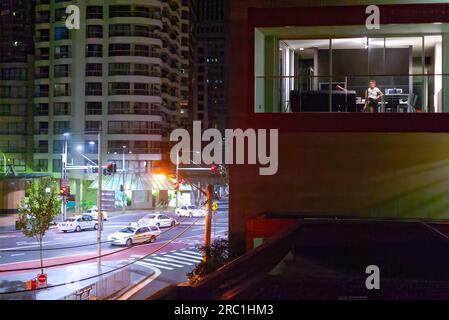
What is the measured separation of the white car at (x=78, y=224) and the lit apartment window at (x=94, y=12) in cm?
3032

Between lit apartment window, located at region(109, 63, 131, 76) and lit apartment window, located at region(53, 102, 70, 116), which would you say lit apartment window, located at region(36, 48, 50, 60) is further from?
lit apartment window, located at region(109, 63, 131, 76)

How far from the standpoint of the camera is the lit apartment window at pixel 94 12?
7181 cm

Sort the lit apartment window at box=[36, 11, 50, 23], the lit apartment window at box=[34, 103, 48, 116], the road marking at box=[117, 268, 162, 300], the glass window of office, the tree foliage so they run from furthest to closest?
the lit apartment window at box=[36, 11, 50, 23]
the lit apartment window at box=[34, 103, 48, 116]
the road marking at box=[117, 268, 162, 300]
the glass window of office
the tree foliage

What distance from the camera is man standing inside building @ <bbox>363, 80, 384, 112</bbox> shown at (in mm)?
14500

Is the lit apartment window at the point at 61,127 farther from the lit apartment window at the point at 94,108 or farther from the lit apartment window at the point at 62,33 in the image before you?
the lit apartment window at the point at 62,33

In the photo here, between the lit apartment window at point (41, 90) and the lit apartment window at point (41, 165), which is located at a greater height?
the lit apartment window at point (41, 90)

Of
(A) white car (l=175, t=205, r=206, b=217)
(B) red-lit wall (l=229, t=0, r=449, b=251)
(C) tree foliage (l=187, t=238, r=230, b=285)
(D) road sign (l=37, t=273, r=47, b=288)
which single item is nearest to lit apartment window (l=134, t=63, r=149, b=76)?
(A) white car (l=175, t=205, r=206, b=217)

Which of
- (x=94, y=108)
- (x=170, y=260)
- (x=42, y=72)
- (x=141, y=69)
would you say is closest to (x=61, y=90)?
(x=42, y=72)

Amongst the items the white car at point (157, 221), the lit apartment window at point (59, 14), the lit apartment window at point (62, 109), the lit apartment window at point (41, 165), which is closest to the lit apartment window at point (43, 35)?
the lit apartment window at point (59, 14)

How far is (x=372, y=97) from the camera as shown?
47.6ft

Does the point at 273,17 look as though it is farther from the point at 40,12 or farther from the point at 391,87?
the point at 40,12

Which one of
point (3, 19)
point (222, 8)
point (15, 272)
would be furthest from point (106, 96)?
point (222, 8)

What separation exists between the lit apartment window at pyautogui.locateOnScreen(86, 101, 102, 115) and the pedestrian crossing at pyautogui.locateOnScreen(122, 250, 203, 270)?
36.4 meters

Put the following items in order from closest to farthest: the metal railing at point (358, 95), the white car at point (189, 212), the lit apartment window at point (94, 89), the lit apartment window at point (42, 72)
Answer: the metal railing at point (358, 95), the white car at point (189, 212), the lit apartment window at point (94, 89), the lit apartment window at point (42, 72)
